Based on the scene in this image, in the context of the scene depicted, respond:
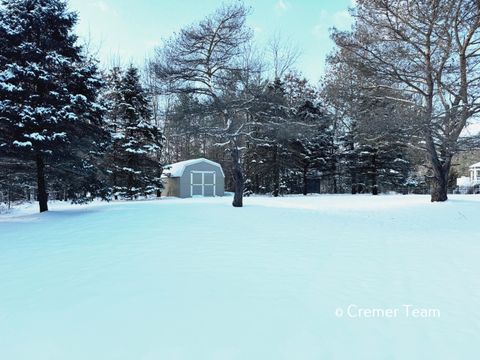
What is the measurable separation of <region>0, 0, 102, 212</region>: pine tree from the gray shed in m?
9.67

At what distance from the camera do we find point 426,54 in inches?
425

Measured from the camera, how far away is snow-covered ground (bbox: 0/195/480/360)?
2.35 metres

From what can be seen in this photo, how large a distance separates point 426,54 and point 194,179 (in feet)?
47.2

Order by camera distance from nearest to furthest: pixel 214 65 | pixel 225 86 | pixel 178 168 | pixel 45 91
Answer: pixel 45 91 → pixel 225 86 → pixel 214 65 → pixel 178 168

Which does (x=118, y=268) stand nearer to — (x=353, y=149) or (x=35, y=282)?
(x=35, y=282)

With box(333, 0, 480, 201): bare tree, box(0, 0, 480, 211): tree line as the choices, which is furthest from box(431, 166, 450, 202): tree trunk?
box(333, 0, 480, 201): bare tree

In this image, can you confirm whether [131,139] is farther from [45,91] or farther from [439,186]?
[439,186]

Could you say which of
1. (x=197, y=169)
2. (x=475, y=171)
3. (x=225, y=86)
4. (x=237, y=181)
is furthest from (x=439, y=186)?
(x=475, y=171)

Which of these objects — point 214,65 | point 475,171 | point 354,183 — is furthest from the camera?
point 475,171

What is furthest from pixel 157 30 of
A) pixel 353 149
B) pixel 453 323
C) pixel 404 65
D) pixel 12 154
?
pixel 353 149

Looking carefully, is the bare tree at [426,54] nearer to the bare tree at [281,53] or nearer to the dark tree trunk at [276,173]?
the bare tree at [281,53]

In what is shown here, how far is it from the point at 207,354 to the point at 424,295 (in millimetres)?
2371

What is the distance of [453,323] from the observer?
268 cm

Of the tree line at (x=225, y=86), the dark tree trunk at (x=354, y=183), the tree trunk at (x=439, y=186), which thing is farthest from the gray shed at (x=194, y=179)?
the tree trunk at (x=439, y=186)
